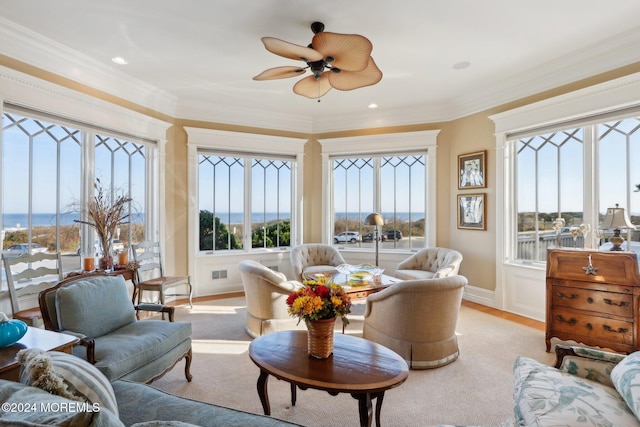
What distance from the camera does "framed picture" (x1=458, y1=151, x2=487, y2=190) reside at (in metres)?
4.90

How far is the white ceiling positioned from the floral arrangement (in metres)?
2.27

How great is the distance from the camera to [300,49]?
8.64 feet

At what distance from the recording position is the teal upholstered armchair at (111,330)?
6.98 feet

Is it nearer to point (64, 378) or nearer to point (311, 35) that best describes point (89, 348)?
point (64, 378)

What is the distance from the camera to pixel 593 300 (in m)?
3.12

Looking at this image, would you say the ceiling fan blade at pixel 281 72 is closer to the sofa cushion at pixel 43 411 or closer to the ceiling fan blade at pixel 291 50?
the ceiling fan blade at pixel 291 50

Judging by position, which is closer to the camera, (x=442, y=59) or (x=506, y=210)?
(x=442, y=59)

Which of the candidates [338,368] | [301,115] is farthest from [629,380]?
[301,115]

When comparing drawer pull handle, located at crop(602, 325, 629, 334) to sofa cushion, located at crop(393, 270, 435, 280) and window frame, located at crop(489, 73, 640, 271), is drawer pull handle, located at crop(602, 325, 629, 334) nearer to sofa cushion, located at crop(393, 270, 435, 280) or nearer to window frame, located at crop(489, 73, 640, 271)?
window frame, located at crop(489, 73, 640, 271)

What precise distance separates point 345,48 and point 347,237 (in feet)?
13.1

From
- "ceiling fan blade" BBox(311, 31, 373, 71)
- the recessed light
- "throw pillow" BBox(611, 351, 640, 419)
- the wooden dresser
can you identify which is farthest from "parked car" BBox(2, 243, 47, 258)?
the wooden dresser

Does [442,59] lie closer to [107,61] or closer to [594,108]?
[594,108]

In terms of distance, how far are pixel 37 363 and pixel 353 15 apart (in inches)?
122

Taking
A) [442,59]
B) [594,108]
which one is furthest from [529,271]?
[442,59]
